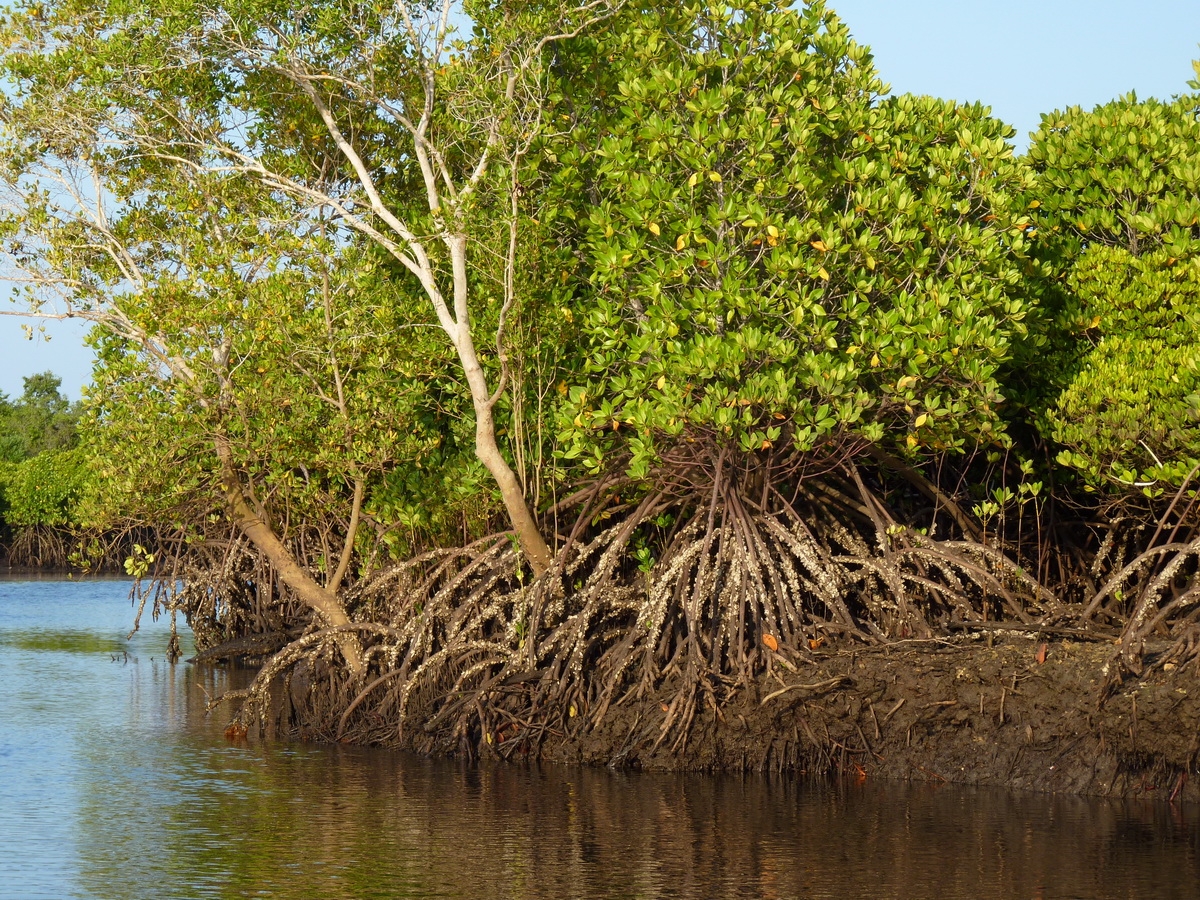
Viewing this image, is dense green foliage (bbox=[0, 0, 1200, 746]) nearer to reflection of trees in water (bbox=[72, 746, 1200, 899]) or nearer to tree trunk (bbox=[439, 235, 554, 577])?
tree trunk (bbox=[439, 235, 554, 577])

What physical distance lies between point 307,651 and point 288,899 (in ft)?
20.8

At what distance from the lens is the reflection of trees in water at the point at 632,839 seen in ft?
30.6

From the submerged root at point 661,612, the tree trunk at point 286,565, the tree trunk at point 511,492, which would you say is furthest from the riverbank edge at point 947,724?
the tree trunk at point 286,565

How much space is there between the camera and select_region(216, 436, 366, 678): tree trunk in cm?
1501

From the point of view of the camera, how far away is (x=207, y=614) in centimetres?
2422

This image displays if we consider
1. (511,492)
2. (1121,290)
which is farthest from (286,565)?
(1121,290)

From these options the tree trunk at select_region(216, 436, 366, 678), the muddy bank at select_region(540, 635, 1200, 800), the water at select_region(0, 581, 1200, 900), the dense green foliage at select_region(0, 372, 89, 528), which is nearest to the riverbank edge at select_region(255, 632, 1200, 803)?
the muddy bank at select_region(540, 635, 1200, 800)

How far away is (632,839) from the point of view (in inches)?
414

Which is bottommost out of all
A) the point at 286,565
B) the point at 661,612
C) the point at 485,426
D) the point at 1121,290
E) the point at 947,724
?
the point at 947,724

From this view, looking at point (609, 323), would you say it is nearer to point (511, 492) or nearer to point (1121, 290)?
point (511, 492)

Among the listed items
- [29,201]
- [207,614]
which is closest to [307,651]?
[29,201]

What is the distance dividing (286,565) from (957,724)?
7027 millimetres

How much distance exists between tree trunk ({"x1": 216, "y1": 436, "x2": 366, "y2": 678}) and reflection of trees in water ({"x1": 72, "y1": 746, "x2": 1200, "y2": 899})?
83.1 inches

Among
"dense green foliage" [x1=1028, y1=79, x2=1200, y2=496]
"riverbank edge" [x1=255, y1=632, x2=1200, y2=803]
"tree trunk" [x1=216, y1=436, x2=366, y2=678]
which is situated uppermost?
"dense green foliage" [x1=1028, y1=79, x2=1200, y2=496]
